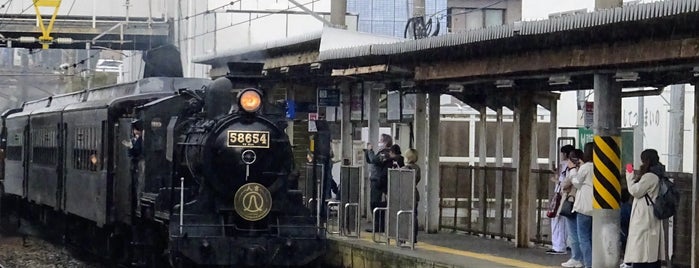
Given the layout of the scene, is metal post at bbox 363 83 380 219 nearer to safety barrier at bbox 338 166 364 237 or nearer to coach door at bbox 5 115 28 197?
safety barrier at bbox 338 166 364 237

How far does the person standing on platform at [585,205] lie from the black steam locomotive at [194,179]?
3.26 meters

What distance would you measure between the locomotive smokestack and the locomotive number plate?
733mm

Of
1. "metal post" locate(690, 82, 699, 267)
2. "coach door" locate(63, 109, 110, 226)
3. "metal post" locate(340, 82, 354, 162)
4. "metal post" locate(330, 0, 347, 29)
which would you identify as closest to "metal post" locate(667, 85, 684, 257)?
"metal post" locate(690, 82, 699, 267)

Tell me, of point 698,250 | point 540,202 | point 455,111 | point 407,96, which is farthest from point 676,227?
point 455,111

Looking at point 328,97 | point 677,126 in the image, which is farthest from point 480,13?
point 677,126

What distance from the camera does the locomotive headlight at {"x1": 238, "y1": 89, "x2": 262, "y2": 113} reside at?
14.9 metres

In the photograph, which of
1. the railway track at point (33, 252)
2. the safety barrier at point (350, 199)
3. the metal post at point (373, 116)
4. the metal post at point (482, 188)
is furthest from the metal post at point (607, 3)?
the railway track at point (33, 252)

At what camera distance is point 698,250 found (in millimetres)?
13672

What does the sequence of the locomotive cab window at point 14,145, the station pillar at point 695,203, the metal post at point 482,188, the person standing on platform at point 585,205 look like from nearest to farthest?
the station pillar at point 695,203, the person standing on platform at point 585,205, the metal post at point 482,188, the locomotive cab window at point 14,145

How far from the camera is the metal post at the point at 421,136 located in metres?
21.3

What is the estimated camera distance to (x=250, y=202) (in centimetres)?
1489

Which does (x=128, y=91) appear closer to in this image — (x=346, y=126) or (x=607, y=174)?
(x=346, y=126)

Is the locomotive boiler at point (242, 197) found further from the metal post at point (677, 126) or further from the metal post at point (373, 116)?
the metal post at point (373, 116)

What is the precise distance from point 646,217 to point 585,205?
6.18 ft
